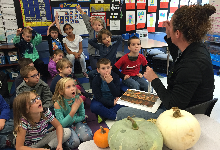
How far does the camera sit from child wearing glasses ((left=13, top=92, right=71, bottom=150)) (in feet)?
5.05

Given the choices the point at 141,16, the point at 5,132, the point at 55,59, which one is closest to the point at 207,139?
the point at 5,132

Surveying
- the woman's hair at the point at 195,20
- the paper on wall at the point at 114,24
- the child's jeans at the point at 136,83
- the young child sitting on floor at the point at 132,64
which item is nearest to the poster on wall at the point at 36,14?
the paper on wall at the point at 114,24

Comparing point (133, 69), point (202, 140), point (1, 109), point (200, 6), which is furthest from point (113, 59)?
point (202, 140)

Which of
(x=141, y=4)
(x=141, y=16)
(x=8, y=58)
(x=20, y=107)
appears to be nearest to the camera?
(x=20, y=107)

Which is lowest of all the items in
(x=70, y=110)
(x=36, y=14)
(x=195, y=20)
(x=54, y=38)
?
(x=70, y=110)

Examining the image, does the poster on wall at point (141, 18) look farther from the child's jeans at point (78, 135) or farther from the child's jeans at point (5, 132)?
the child's jeans at point (5, 132)

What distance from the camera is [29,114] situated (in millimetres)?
1582

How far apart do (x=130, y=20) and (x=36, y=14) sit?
2.73 metres

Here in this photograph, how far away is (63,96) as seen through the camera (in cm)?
215

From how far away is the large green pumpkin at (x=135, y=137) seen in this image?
0.80 metres

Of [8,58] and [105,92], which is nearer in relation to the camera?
[105,92]

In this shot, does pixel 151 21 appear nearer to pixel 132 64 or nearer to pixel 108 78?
pixel 132 64

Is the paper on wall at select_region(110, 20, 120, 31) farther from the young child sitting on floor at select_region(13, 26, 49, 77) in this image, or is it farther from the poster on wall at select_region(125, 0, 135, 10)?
Answer: the young child sitting on floor at select_region(13, 26, 49, 77)

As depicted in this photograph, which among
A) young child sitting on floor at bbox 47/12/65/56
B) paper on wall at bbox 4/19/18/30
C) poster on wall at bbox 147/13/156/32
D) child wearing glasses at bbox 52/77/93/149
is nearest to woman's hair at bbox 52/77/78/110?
child wearing glasses at bbox 52/77/93/149
